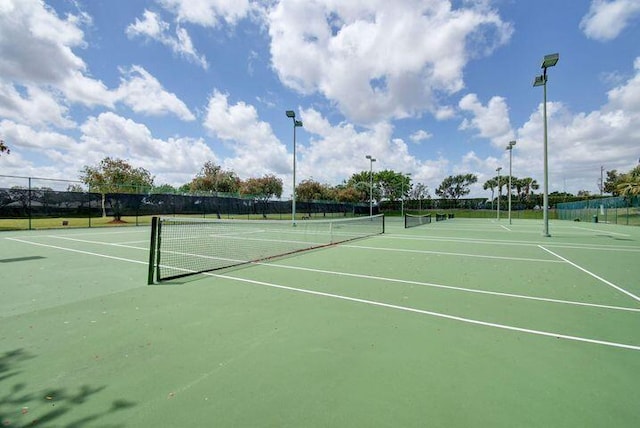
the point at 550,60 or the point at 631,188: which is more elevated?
the point at 550,60

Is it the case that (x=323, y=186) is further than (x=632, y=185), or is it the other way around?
(x=323, y=186)

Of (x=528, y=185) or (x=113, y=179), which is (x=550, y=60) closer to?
(x=113, y=179)

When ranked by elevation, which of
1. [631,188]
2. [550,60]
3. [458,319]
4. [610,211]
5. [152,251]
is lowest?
[458,319]

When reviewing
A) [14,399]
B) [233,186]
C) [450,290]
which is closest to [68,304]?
[14,399]

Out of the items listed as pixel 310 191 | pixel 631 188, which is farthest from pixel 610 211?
pixel 310 191

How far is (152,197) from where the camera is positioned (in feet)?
90.8

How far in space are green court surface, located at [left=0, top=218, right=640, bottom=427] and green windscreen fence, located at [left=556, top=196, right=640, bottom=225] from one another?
3309cm

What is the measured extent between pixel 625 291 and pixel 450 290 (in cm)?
334

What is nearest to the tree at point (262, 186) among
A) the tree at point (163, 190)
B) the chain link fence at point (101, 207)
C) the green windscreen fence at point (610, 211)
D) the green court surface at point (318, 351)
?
the chain link fence at point (101, 207)

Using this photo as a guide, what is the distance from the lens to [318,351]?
351cm

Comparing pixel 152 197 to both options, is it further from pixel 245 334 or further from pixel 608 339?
pixel 608 339

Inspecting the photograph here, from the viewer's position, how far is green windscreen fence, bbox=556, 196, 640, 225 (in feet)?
100

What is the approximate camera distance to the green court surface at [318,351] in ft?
8.13

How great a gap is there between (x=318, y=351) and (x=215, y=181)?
6290 cm
